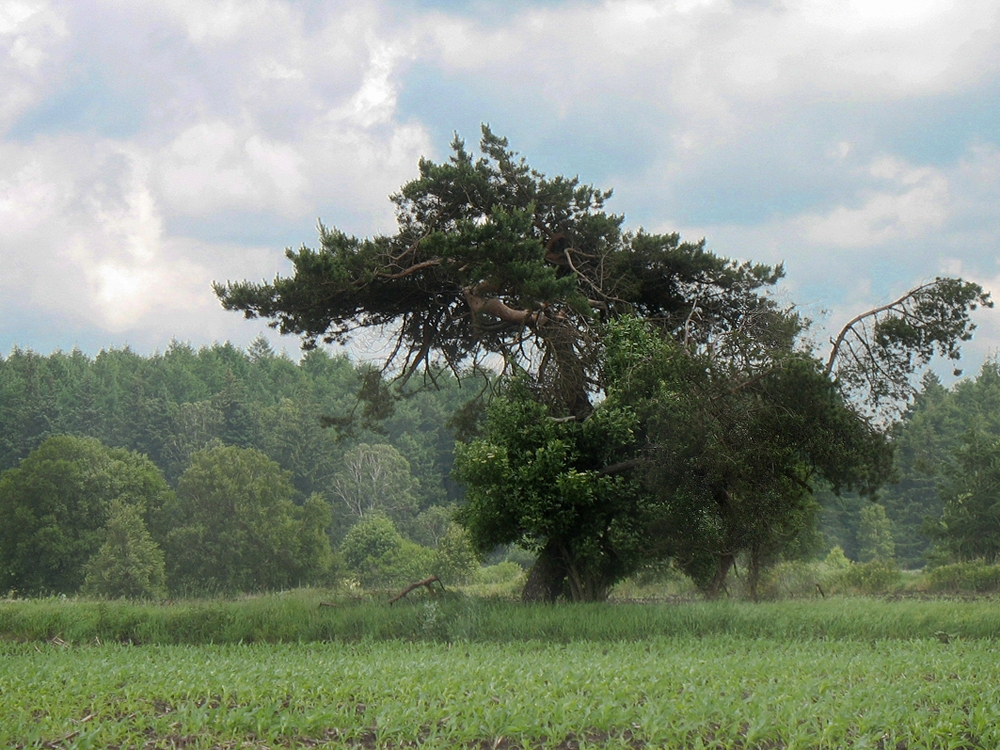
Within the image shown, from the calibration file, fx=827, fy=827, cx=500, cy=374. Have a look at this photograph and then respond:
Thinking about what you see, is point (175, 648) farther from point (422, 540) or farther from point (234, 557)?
point (422, 540)

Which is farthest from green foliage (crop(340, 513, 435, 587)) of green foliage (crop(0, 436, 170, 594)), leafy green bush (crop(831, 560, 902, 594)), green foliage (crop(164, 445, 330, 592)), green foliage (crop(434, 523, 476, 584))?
leafy green bush (crop(831, 560, 902, 594))

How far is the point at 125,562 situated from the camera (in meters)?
46.8

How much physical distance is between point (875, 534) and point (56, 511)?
60.1 meters

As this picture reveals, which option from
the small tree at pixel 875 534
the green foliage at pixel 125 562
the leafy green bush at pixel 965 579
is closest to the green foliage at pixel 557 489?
the leafy green bush at pixel 965 579

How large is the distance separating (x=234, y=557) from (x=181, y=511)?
473 centimetres

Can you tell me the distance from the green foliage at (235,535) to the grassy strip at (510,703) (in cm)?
4409

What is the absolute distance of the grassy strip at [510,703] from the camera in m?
6.61

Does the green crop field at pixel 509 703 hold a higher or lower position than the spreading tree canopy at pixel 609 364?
lower

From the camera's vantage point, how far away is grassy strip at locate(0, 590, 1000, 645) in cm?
1473

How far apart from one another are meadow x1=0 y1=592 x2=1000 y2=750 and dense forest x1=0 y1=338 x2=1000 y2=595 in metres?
9.16

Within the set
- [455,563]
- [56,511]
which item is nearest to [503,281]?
[455,563]

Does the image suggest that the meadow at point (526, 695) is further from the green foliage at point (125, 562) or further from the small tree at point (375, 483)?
the small tree at point (375, 483)

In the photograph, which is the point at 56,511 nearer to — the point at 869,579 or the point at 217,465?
the point at 217,465

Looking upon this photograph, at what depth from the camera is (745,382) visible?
16.9 meters
